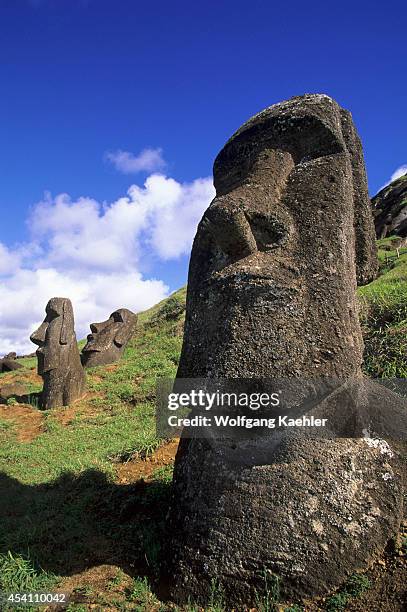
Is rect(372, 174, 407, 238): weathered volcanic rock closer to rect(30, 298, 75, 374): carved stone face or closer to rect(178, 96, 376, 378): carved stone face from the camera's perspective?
rect(30, 298, 75, 374): carved stone face

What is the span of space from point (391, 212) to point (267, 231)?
102ft

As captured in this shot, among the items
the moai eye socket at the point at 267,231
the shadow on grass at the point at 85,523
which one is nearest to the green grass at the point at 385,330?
the shadow on grass at the point at 85,523

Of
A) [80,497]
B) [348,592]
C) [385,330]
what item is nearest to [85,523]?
[80,497]

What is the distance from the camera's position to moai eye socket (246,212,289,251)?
3.24 metres

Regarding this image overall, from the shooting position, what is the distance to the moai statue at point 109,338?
14398mm

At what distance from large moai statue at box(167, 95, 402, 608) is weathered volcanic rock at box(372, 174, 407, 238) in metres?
23.1

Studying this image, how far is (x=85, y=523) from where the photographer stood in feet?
12.8

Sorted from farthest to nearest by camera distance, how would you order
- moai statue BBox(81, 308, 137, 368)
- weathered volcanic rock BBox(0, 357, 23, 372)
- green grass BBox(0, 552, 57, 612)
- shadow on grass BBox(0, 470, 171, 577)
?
weathered volcanic rock BBox(0, 357, 23, 372) < moai statue BBox(81, 308, 137, 368) < shadow on grass BBox(0, 470, 171, 577) < green grass BBox(0, 552, 57, 612)

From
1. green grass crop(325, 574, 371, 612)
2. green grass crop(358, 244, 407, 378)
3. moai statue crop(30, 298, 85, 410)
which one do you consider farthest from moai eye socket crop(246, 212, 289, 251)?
moai statue crop(30, 298, 85, 410)

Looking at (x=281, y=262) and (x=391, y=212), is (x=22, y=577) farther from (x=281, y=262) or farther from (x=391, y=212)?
(x=391, y=212)

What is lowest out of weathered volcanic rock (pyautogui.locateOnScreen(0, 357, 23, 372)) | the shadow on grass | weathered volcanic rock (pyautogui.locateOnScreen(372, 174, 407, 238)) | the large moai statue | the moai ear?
the shadow on grass

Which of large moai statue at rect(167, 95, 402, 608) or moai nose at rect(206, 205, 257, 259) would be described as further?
moai nose at rect(206, 205, 257, 259)

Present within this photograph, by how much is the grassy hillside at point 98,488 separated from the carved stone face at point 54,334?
3.71 feet

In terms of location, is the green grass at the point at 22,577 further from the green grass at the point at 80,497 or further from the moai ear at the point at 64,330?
the moai ear at the point at 64,330
